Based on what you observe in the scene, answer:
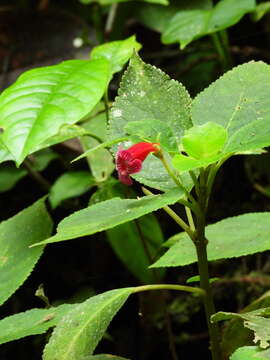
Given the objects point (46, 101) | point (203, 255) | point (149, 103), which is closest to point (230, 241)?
point (203, 255)

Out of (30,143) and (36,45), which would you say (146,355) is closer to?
(30,143)

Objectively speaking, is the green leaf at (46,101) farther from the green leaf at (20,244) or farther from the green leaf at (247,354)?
the green leaf at (247,354)

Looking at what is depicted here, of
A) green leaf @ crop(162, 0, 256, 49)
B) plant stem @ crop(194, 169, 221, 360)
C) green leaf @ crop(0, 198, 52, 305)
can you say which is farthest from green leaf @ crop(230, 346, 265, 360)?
green leaf @ crop(162, 0, 256, 49)

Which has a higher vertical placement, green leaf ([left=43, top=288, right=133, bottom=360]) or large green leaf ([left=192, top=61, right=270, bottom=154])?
large green leaf ([left=192, top=61, right=270, bottom=154])

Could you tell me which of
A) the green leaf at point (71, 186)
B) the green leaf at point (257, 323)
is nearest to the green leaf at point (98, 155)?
the green leaf at point (71, 186)

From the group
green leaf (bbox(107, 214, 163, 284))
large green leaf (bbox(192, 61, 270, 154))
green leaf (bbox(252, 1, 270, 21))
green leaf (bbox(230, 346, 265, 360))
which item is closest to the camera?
green leaf (bbox(230, 346, 265, 360))

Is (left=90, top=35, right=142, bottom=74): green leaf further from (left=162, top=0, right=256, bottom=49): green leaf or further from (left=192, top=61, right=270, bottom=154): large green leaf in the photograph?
(left=192, top=61, right=270, bottom=154): large green leaf

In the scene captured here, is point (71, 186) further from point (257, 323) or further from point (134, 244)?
point (257, 323)

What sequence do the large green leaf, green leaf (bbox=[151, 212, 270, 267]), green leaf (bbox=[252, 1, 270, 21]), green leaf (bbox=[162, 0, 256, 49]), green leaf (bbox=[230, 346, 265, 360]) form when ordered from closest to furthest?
green leaf (bbox=[230, 346, 265, 360]) < the large green leaf < green leaf (bbox=[151, 212, 270, 267]) < green leaf (bbox=[162, 0, 256, 49]) < green leaf (bbox=[252, 1, 270, 21])
